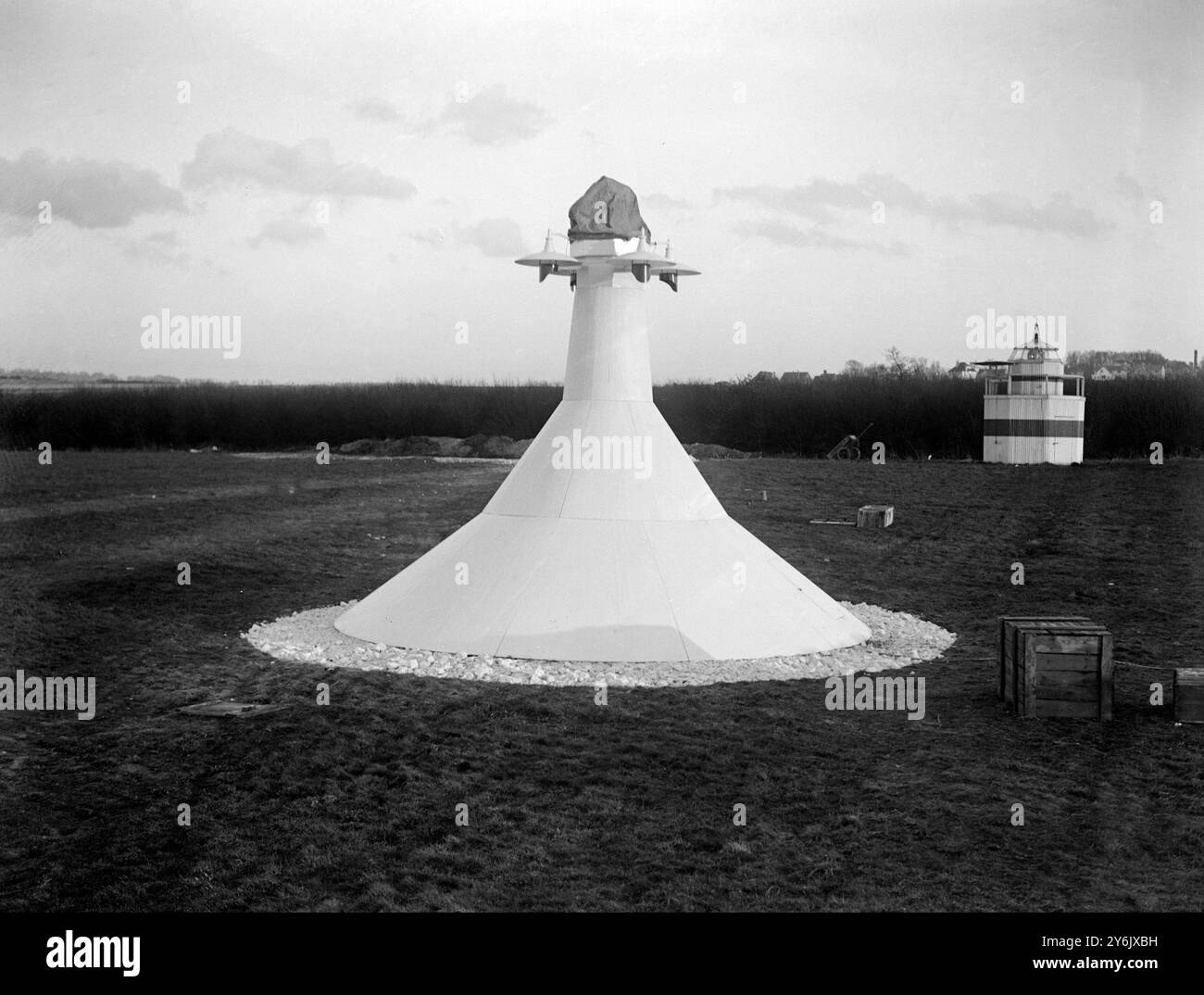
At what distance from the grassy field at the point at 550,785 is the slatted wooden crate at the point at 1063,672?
0.79 feet

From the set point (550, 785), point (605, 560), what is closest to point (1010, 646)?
point (605, 560)

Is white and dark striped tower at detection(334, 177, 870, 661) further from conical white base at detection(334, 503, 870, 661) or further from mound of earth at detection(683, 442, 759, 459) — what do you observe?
mound of earth at detection(683, 442, 759, 459)

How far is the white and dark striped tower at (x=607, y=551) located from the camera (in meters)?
11.0

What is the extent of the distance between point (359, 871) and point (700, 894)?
1766mm

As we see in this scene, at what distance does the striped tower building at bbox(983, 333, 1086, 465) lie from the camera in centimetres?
3406

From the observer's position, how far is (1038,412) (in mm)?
34031

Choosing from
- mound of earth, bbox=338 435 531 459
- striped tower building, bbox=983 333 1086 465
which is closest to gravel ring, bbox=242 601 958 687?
striped tower building, bbox=983 333 1086 465

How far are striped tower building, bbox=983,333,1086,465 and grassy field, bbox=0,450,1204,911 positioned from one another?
18911mm

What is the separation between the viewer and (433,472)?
3020cm

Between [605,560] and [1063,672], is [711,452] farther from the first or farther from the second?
[1063,672]

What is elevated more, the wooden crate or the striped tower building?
the striped tower building

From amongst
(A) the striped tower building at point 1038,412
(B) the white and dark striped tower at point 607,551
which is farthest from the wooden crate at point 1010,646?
(A) the striped tower building at point 1038,412

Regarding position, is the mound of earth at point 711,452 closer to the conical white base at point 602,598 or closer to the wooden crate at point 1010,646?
the conical white base at point 602,598
